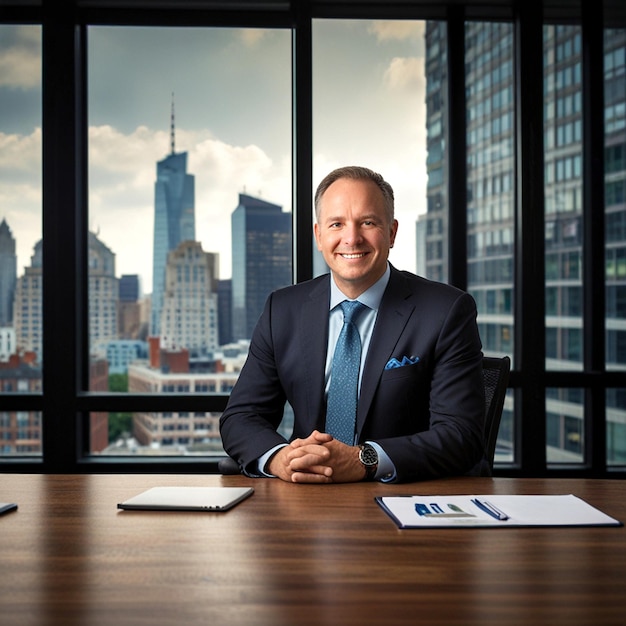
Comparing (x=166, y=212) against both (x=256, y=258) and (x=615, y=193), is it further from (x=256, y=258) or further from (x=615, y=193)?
(x=615, y=193)

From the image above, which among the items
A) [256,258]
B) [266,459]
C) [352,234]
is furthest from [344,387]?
[256,258]

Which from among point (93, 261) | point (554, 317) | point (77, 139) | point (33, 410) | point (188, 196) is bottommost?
point (33, 410)

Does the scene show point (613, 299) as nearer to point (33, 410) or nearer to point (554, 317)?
point (554, 317)

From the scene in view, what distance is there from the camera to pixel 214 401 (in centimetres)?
422

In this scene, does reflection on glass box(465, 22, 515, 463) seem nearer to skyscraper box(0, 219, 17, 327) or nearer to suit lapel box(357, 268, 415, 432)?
suit lapel box(357, 268, 415, 432)

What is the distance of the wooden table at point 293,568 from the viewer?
1.06m

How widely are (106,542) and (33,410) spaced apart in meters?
3.04

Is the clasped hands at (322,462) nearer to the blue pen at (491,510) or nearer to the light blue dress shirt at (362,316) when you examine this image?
the blue pen at (491,510)

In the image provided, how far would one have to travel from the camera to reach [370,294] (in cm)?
255

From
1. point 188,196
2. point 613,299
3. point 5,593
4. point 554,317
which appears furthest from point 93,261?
point 5,593

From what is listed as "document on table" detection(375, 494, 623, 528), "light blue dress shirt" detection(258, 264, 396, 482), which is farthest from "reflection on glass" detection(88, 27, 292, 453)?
"document on table" detection(375, 494, 623, 528)

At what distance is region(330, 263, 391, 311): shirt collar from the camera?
254cm

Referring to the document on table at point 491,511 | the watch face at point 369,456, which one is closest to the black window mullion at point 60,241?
the watch face at point 369,456

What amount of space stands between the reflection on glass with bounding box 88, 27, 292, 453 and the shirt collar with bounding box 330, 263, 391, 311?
5.76 ft
